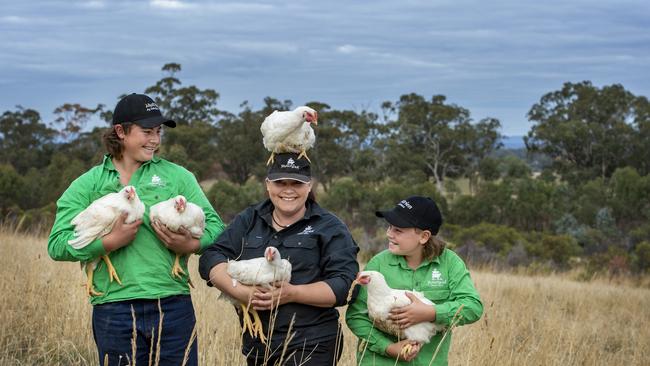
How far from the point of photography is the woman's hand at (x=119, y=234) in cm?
389

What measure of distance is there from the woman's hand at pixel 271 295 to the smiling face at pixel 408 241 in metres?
0.77

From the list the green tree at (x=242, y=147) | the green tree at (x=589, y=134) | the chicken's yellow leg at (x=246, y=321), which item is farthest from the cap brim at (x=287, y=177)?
the green tree at (x=589, y=134)

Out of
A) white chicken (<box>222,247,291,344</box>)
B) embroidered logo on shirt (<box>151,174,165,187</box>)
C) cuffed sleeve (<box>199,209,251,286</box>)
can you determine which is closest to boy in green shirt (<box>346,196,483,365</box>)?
white chicken (<box>222,247,291,344</box>)

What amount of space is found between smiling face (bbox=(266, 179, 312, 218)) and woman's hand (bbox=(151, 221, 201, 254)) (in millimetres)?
490

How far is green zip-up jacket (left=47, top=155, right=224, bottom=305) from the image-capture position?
4.00 meters

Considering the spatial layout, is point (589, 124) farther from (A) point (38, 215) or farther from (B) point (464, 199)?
(A) point (38, 215)

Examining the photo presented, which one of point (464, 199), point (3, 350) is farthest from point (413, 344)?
point (464, 199)

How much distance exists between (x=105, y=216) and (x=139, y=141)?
1.63ft

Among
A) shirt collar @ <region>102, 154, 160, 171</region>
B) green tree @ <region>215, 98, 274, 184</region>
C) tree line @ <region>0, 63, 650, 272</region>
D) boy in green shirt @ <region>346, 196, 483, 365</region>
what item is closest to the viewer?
boy in green shirt @ <region>346, 196, 483, 365</region>

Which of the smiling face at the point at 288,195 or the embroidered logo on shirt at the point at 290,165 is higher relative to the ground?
the embroidered logo on shirt at the point at 290,165

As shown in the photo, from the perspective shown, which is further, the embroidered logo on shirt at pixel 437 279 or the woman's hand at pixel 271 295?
the embroidered logo on shirt at pixel 437 279

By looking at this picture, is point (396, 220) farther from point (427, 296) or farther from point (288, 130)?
point (288, 130)

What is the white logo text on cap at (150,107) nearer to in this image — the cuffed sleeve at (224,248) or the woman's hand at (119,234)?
the woman's hand at (119,234)

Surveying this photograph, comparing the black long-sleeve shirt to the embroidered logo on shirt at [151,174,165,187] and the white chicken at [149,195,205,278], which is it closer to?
the white chicken at [149,195,205,278]
